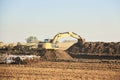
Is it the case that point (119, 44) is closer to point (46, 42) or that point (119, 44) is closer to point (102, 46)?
point (102, 46)

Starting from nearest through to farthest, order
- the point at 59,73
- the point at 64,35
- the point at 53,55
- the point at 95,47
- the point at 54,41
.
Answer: the point at 59,73
the point at 53,55
the point at 54,41
the point at 64,35
the point at 95,47

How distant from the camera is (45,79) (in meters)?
16.2

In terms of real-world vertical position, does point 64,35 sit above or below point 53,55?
above

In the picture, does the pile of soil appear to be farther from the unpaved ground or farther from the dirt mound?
the unpaved ground

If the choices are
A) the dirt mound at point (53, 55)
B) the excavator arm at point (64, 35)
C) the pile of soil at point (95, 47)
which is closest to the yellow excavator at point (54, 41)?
the excavator arm at point (64, 35)

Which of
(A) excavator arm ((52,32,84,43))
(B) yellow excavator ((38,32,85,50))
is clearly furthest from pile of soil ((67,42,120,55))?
(A) excavator arm ((52,32,84,43))

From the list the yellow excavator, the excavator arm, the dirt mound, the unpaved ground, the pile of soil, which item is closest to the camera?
the unpaved ground

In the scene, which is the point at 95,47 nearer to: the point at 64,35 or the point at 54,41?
the point at 64,35

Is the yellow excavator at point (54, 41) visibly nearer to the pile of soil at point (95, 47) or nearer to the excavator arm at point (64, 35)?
the excavator arm at point (64, 35)

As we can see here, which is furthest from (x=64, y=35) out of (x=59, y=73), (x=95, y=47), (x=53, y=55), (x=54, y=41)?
(x=59, y=73)

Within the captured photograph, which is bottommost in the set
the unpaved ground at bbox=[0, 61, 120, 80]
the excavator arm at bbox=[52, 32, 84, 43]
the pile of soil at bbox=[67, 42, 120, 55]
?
the unpaved ground at bbox=[0, 61, 120, 80]

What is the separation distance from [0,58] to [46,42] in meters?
8.91

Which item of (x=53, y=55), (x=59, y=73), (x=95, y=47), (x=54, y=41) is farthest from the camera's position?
(x=95, y=47)

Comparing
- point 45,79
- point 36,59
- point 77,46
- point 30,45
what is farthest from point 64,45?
point 45,79
